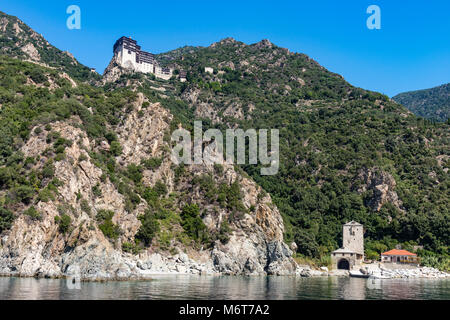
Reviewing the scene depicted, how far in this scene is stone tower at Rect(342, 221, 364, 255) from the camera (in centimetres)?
7700

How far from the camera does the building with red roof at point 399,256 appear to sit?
71438 mm

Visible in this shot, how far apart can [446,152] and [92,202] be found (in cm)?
7658

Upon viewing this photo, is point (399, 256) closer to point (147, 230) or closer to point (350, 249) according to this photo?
point (350, 249)

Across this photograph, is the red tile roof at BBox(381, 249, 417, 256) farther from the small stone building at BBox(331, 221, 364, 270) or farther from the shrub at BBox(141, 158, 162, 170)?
the shrub at BBox(141, 158, 162, 170)

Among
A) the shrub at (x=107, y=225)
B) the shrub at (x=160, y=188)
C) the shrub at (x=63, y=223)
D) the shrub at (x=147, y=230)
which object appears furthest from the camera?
the shrub at (x=160, y=188)

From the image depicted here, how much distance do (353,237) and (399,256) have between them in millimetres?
8449

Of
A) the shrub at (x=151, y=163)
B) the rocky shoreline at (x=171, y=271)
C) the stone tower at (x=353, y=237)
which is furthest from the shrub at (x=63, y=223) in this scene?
the stone tower at (x=353, y=237)

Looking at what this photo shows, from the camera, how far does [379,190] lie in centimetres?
8500

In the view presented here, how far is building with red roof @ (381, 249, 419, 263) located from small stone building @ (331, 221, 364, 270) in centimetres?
405

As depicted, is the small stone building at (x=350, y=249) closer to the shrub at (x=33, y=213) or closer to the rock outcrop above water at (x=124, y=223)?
the rock outcrop above water at (x=124, y=223)

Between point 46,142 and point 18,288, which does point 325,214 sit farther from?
point 18,288

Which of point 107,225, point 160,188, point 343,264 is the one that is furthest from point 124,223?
point 343,264

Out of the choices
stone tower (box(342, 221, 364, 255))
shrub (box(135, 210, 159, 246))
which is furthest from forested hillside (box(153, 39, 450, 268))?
shrub (box(135, 210, 159, 246))

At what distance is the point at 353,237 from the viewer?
3056 inches
